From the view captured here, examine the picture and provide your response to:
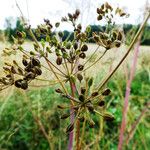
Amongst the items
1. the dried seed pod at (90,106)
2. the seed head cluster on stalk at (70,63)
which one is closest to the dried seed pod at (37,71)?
the seed head cluster on stalk at (70,63)

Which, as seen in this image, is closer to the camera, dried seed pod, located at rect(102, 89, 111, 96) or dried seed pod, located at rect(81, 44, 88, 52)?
dried seed pod, located at rect(102, 89, 111, 96)

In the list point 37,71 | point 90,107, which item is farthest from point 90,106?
point 37,71

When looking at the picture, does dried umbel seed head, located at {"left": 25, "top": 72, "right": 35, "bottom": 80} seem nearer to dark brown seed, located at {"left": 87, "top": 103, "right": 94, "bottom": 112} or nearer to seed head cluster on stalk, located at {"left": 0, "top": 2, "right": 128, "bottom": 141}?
seed head cluster on stalk, located at {"left": 0, "top": 2, "right": 128, "bottom": 141}

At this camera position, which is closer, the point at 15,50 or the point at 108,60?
the point at 15,50

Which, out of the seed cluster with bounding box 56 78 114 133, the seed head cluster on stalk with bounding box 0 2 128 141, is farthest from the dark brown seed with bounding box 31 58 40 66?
the seed cluster with bounding box 56 78 114 133

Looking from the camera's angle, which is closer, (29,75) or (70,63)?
(29,75)

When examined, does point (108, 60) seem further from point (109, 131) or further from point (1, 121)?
point (109, 131)

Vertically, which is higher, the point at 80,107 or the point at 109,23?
the point at 109,23

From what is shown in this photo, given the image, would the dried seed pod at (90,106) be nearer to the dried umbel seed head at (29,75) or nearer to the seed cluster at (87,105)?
the seed cluster at (87,105)

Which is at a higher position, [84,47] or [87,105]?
[84,47]

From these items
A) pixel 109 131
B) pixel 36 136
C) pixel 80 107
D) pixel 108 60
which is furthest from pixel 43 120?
pixel 80 107

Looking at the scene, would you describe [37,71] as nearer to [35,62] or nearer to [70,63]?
[35,62]
